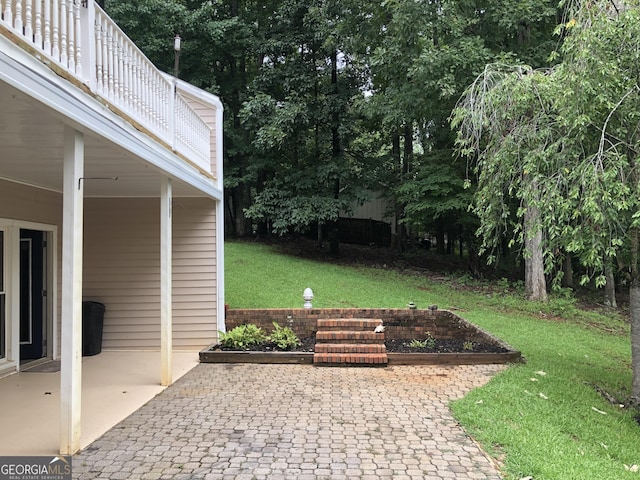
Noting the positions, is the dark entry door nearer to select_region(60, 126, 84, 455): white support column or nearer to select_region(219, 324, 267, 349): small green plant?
select_region(219, 324, 267, 349): small green plant

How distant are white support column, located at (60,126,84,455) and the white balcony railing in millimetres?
561

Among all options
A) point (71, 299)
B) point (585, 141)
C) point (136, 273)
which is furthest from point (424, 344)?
point (71, 299)

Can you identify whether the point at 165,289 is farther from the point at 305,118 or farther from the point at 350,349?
the point at 305,118

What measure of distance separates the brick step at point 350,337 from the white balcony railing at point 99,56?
343 cm

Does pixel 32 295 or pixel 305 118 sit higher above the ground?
pixel 305 118

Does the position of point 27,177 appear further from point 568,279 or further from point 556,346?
point 568,279

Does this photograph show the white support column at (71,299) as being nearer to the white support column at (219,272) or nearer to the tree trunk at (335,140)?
the white support column at (219,272)

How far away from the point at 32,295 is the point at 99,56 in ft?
14.7

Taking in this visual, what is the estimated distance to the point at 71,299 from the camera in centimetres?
355

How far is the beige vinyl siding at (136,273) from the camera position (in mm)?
7617

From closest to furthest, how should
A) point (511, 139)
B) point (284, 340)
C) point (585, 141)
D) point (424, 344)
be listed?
point (585, 141) → point (511, 139) → point (284, 340) → point (424, 344)

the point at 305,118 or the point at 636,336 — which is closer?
the point at 636,336

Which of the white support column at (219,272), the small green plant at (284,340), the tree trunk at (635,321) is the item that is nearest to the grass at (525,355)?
the tree trunk at (635,321)

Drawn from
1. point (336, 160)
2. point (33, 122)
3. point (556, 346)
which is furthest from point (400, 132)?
point (33, 122)
